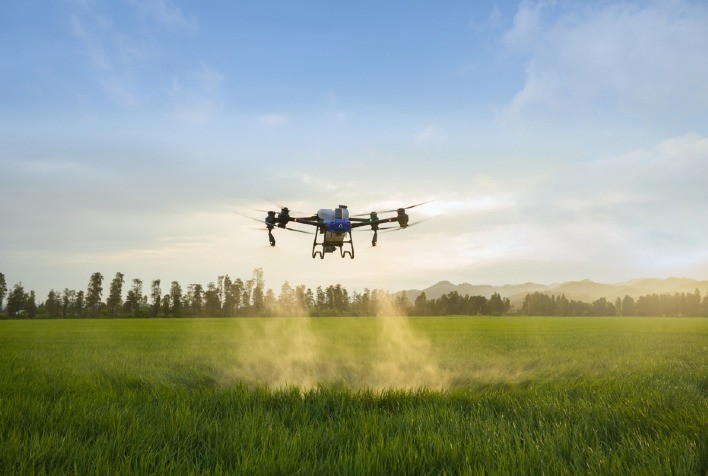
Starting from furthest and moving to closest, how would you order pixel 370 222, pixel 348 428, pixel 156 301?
pixel 156 301 → pixel 370 222 → pixel 348 428

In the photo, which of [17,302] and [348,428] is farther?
[17,302]

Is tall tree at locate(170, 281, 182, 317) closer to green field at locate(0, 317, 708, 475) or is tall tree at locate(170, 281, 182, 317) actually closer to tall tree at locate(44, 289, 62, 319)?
tall tree at locate(44, 289, 62, 319)

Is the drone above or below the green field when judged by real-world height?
above

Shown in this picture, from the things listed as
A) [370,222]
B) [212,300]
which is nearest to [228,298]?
[212,300]

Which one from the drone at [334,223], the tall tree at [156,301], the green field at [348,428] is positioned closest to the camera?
the green field at [348,428]

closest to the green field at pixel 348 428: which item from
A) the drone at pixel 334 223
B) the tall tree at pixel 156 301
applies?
the drone at pixel 334 223

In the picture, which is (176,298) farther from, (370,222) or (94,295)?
(370,222)

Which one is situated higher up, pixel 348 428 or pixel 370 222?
pixel 370 222

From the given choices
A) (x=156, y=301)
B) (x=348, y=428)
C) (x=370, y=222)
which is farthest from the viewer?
(x=156, y=301)

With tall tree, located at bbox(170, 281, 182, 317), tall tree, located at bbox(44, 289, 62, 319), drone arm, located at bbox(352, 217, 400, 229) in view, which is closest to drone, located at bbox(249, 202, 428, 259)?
drone arm, located at bbox(352, 217, 400, 229)

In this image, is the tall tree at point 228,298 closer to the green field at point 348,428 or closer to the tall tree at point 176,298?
the tall tree at point 176,298

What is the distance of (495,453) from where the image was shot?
490 cm

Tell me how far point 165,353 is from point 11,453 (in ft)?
48.5

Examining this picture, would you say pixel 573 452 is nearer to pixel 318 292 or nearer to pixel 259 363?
pixel 259 363
